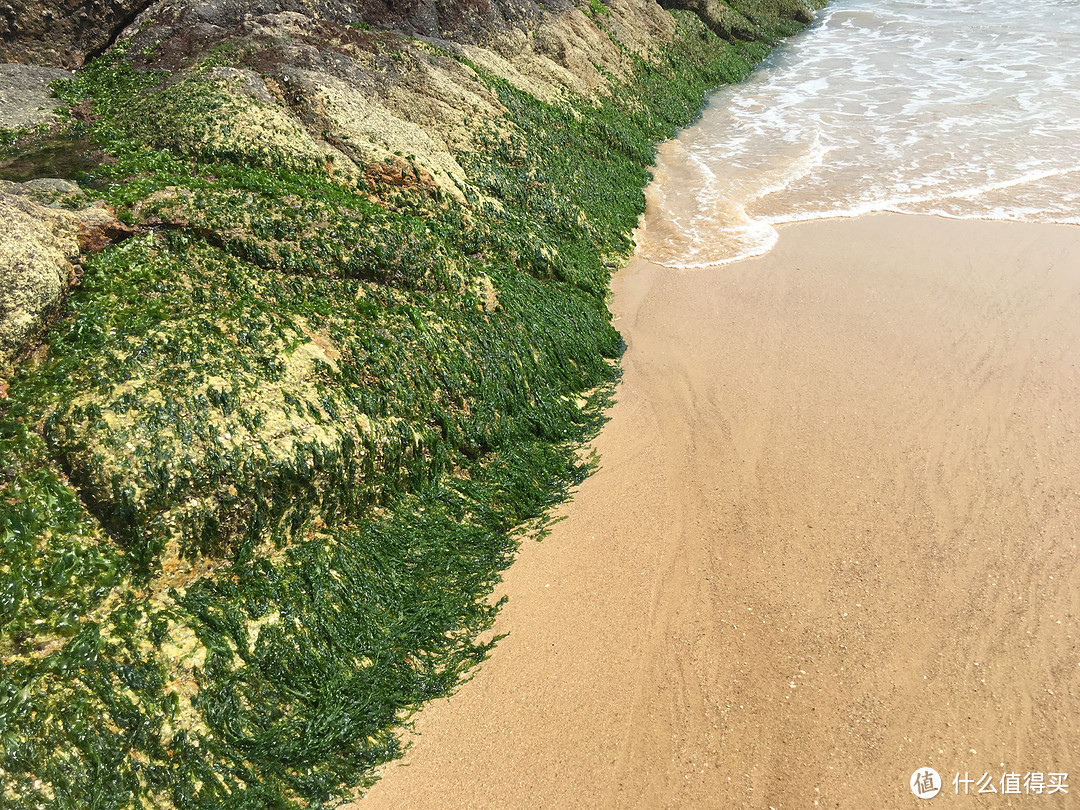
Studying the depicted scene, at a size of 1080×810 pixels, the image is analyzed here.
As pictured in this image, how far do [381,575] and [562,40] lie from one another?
12.3m

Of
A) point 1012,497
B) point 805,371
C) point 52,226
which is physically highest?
point 52,226

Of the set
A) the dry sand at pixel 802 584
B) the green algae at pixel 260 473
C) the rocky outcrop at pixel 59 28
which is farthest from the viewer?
the rocky outcrop at pixel 59 28

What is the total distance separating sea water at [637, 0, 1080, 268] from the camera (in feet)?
33.8

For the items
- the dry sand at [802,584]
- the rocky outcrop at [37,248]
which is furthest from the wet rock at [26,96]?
the dry sand at [802,584]

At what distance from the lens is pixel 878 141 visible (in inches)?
521

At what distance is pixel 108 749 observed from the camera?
131 inches

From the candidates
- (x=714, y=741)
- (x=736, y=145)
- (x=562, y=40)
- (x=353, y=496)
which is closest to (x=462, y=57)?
(x=562, y=40)

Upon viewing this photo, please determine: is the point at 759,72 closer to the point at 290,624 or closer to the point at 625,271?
the point at 625,271

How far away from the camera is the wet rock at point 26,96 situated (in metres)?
6.69

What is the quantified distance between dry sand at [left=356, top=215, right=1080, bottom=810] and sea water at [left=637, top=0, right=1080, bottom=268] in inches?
118

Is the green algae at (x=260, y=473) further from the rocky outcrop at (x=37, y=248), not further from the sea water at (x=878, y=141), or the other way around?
the sea water at (x=878, y=141)

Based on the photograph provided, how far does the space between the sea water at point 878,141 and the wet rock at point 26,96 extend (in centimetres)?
732

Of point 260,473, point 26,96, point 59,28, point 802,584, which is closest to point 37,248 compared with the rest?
point 260,473

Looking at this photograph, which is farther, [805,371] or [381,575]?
[805,371]
